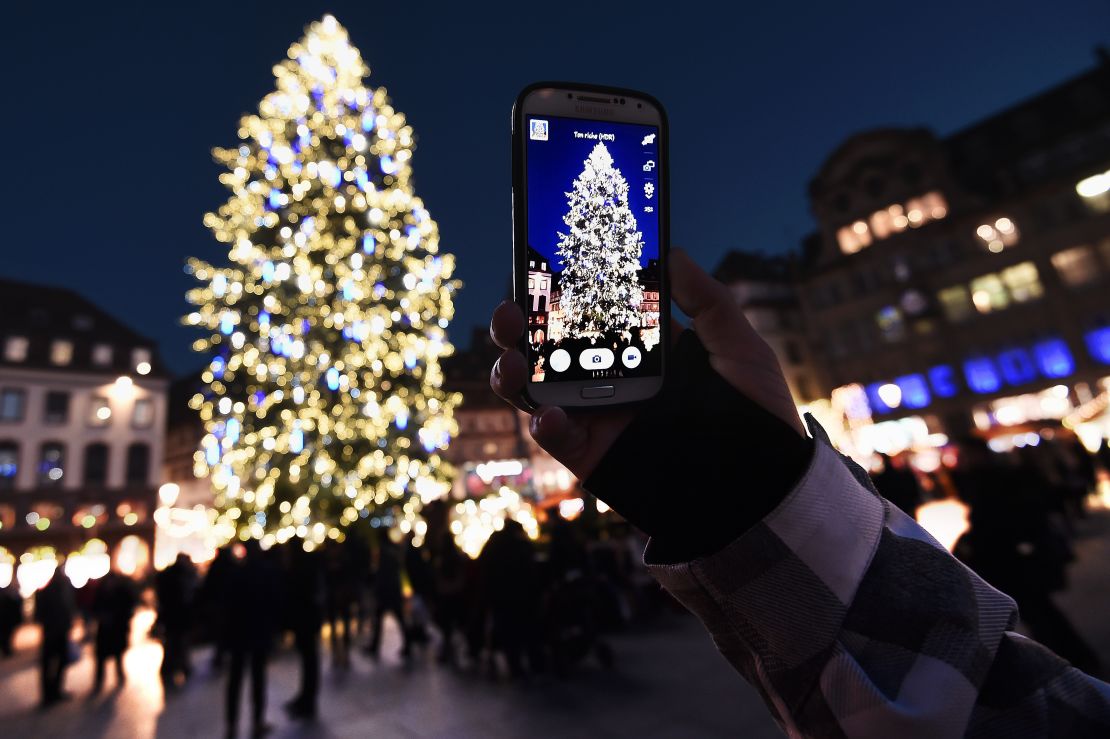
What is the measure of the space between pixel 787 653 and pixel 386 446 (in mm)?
15598

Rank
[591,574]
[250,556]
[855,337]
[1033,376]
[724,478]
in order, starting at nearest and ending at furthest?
[724,478] → [250,556] → [591,574] → [1033,376] → [855,337]

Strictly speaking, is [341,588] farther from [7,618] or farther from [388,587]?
[7,618]

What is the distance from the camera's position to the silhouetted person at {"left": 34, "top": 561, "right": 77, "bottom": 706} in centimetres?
1033

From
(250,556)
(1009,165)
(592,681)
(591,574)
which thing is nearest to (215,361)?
(250,556)

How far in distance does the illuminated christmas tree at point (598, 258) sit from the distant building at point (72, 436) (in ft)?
164

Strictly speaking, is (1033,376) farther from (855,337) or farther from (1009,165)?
(1009,165)

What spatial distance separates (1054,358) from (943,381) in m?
5.99

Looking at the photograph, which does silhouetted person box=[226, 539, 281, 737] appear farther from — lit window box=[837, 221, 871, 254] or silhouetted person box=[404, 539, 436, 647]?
lit window box=[837, 221, 871, 254]

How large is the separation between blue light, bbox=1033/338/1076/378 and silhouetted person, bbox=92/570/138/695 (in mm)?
44512

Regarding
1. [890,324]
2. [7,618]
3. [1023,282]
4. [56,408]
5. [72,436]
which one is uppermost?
[1023,282]

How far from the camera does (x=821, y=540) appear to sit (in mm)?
962

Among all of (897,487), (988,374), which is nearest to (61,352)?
(897,487)

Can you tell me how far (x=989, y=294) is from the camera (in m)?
37.7

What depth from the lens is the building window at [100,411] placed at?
153ft
